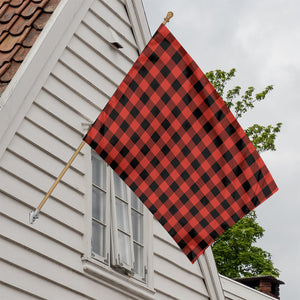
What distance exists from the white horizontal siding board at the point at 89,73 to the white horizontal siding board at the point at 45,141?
2.86 ft

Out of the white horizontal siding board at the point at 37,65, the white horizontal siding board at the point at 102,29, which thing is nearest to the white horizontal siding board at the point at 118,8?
the white horizontal siding board at the point at 102,29

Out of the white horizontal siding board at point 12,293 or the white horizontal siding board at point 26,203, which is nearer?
the white horizontal siding board at point 12,293

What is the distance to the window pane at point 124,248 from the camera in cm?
869

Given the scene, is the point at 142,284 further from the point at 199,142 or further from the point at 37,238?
the point at 199,142

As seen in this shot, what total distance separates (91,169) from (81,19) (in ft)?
5.24

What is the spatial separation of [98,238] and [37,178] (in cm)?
112

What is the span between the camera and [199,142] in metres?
7.14

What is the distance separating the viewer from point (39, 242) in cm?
766

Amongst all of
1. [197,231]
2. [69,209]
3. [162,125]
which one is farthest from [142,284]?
[162,125]

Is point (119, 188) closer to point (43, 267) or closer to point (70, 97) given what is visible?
point (70, 97)

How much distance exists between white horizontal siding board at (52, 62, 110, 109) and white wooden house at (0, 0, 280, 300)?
A: 11mm

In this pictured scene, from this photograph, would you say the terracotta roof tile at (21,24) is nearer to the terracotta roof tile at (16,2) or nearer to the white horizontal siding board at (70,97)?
the terracotta roof tile at (16,2)

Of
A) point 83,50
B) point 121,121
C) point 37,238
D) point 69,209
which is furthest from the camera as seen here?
point 83,50

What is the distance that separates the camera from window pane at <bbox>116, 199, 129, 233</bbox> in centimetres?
892
